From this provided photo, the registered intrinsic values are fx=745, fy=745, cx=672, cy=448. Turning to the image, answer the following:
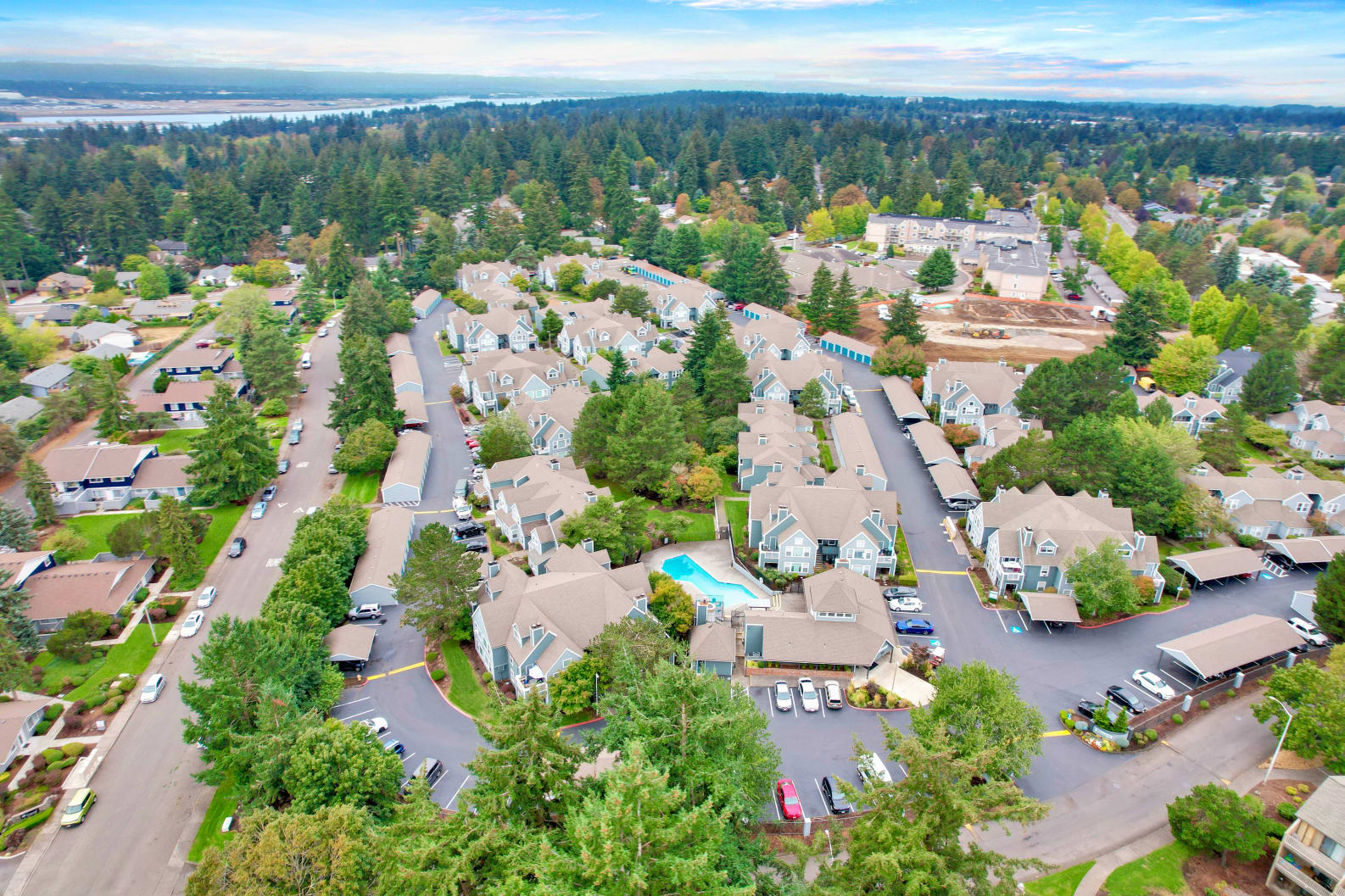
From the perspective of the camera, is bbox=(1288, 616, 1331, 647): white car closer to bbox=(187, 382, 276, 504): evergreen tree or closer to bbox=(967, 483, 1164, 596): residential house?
bbox=(967, 483, 1164, 596): residential house

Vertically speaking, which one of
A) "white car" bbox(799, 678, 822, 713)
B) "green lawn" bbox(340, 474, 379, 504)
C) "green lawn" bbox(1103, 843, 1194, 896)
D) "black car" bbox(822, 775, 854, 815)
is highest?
"green lawn" bbox(1103, 843, 1194, 896)

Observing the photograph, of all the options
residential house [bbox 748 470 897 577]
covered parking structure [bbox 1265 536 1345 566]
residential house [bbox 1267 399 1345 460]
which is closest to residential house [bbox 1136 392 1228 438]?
residential house [bbox 1267 399 1345 460]

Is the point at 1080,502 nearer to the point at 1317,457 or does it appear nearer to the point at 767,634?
the point at 767,634

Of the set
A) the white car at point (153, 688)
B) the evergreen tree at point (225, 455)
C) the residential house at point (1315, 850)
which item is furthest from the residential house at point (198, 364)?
the residential house at point (1315, 850)

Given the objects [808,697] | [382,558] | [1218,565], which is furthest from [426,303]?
[1218,565]

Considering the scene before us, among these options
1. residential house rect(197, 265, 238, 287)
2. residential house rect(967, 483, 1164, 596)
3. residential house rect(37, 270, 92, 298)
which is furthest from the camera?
residential house rect(197, 265, 238, 287)

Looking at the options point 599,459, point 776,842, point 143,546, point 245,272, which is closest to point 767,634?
point 776,842
